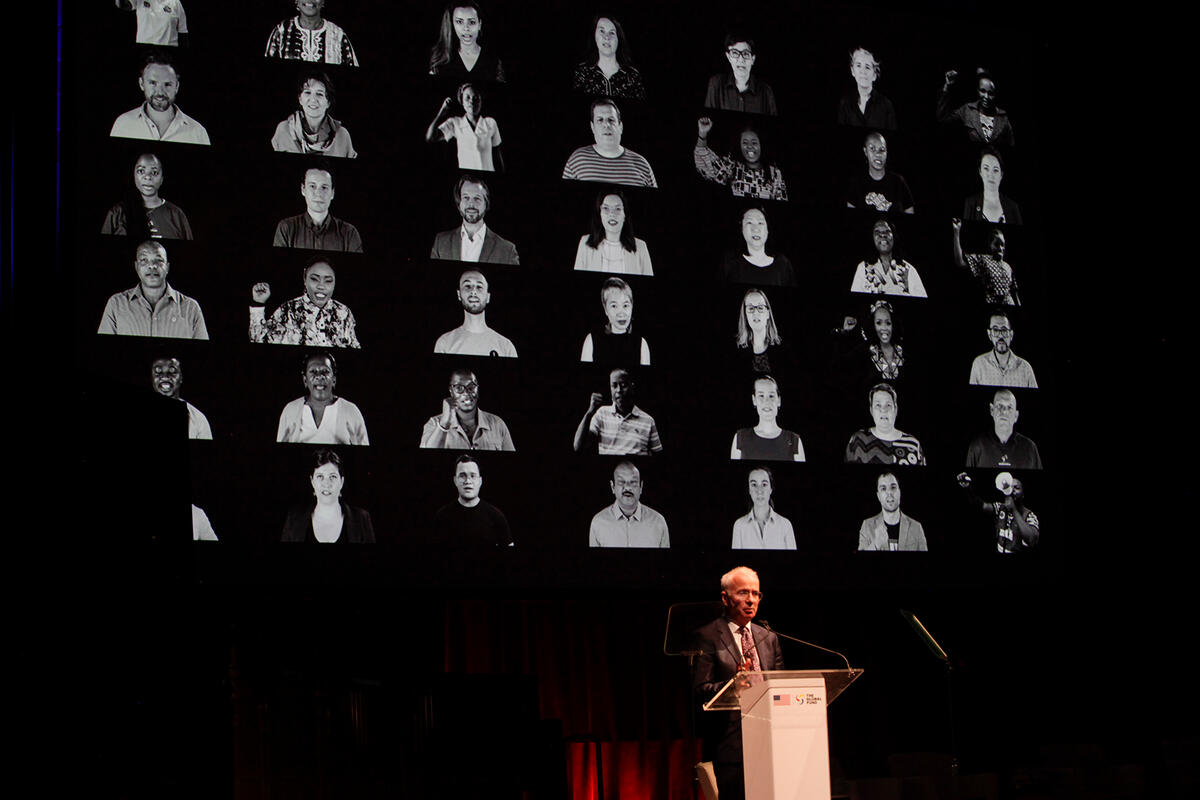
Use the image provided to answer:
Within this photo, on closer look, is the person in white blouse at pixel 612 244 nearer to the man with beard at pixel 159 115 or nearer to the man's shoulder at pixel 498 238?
the man's shoulder at pixel 498 238

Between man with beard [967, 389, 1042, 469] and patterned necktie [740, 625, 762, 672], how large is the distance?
6.90 feet

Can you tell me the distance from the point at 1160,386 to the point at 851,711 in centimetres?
290

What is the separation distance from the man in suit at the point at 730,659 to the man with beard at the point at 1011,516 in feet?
6.22

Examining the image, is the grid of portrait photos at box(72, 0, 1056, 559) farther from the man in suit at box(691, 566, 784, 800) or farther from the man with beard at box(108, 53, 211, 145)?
the man in suit at box(691, 566, 784, 800)

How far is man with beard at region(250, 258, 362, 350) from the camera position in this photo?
624 cm

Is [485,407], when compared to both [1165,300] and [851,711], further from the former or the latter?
[1165,300]

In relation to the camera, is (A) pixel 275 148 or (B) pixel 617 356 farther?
(B) pixel 617 356

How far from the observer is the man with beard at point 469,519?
6.37m

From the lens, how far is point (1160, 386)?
811 cm

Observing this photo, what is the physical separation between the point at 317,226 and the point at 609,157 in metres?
1.68

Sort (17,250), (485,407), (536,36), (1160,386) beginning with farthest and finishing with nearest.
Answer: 1. (1160,386)
2. (536,36)
3. (485,407)
4. (17,250)

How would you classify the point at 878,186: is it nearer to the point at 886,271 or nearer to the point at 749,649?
the point at 886,271

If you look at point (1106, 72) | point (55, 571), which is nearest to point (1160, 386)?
point (1106, 72)

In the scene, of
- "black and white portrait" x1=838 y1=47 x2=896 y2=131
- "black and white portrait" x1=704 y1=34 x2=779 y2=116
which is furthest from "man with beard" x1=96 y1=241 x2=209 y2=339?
"black and white portrait" x1=838 y1=47 x2=896 y2=131
